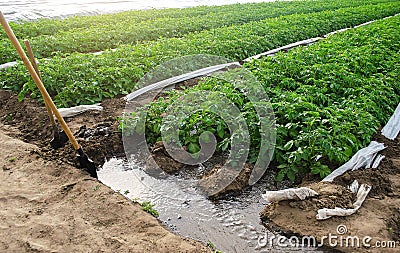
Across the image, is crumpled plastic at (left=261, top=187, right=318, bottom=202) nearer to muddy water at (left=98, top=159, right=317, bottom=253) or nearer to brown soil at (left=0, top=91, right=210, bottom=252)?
muddy water at (left=98, top=159, right=317, bottom=253)

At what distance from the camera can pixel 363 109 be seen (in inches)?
203

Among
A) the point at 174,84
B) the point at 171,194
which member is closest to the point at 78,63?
the point at 174,84

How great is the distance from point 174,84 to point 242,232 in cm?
400

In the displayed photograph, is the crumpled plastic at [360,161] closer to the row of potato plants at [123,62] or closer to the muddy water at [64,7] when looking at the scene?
the row of potato plants at [123,62]

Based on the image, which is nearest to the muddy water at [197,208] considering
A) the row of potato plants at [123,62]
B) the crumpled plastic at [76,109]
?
the crumpled plastic at [76,109]

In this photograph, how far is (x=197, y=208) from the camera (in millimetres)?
3936

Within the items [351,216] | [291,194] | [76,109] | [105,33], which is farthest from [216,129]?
[105,33]

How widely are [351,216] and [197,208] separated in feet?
4.83

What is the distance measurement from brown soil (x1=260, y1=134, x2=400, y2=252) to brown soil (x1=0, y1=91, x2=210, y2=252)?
2.83 ft

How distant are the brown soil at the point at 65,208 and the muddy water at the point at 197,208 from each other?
24cm

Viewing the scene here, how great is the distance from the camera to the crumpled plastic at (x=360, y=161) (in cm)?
415

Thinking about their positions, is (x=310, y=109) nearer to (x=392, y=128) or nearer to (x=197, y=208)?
(x=392, y=128)

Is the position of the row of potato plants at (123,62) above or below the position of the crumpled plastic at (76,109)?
above

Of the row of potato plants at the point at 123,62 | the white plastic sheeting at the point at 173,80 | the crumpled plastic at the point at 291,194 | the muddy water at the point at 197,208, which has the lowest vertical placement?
the muddy water at the point at 197,208
